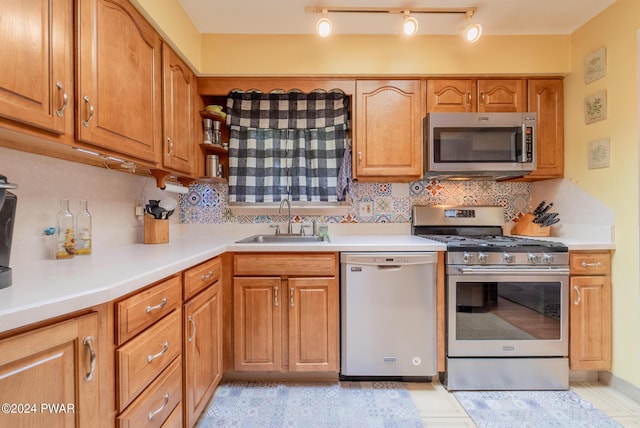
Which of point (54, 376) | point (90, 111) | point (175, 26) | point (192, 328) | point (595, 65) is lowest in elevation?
point (192, 328)

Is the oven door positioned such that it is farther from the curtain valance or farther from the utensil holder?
the utensil holder

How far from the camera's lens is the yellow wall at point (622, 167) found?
173 cm

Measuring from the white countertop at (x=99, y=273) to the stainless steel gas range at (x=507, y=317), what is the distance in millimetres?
210

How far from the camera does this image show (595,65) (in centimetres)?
196

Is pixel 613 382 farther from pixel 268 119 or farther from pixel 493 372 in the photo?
pixel 268 119

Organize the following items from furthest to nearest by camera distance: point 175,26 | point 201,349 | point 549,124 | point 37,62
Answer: point 549,124
point 175,26
point 201,349
point 37,62

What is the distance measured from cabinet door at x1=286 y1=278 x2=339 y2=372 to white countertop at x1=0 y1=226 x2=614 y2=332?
239 millimetres

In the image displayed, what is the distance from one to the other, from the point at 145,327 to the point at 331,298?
107 cm

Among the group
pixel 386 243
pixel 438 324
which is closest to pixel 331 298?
pixel 386 243

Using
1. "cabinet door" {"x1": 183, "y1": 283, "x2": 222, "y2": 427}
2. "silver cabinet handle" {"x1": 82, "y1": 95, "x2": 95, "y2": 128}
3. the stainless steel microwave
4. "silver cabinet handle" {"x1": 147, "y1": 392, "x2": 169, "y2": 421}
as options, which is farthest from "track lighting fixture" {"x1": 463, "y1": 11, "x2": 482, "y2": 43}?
"silver cabinet handle" {"x1": 147, "y1": 392, "x2": 169, "y2": 421}

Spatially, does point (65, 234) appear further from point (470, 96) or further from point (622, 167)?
point (622, 167)

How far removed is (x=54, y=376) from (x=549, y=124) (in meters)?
2.98

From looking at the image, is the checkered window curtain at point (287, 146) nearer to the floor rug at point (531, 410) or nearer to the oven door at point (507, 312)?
the oven door at point (507, 312)

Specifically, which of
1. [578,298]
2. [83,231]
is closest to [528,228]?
[578,298]
